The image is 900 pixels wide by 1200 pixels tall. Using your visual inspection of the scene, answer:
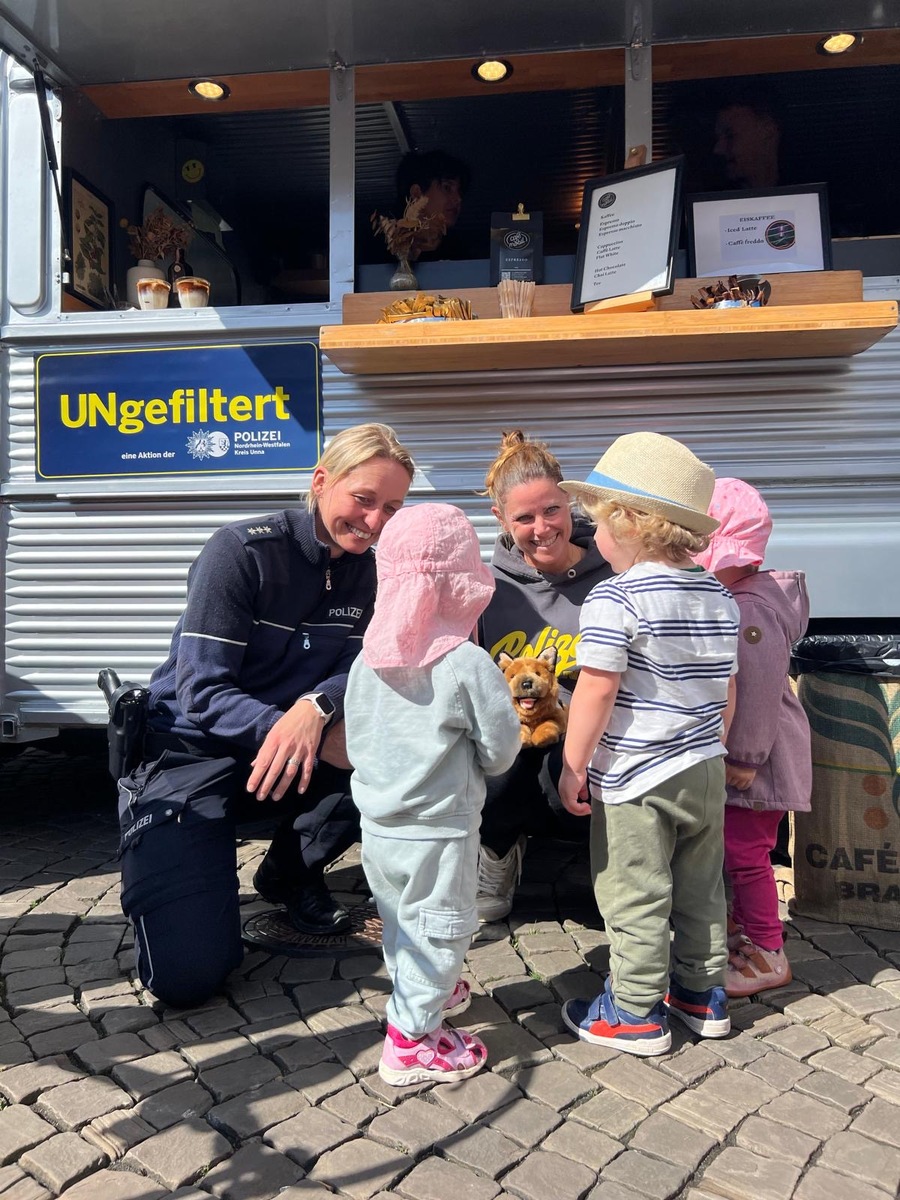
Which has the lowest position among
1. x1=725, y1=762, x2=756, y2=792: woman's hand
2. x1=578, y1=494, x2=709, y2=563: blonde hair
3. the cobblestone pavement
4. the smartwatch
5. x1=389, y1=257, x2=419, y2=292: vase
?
the cobblestone pavement

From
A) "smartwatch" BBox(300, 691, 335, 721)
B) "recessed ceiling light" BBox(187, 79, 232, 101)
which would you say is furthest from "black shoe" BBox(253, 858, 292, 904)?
"recessed ceiling light" BBox(187, 79, 232, 101)

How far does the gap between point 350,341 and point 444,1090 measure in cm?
258

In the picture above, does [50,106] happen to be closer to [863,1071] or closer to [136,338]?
[136,338]

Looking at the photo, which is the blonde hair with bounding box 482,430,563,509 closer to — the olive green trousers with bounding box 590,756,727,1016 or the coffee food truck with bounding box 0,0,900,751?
the coffee food truck with bounding box 0,0,900,751

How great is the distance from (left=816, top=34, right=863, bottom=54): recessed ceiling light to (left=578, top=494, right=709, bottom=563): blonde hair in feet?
9.61

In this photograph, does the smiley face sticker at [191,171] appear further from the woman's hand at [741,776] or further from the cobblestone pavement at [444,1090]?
the woman's hand at [741,776]

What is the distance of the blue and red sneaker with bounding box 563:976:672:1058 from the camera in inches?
89.4

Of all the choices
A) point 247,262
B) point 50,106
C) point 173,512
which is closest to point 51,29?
point 50,106

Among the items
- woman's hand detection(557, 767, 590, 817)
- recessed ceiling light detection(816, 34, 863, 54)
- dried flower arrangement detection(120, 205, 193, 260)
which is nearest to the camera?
woman's hand detection(557, 767, 590, 817)

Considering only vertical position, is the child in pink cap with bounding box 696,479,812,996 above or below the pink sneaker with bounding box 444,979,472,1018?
above

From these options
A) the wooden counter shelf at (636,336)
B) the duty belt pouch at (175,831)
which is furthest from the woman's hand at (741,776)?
the wooden counter shelf at (636,336)

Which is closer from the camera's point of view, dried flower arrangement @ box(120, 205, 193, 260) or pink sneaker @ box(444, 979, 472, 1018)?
pink sneaker @ box(444, 979, 472, 1018)

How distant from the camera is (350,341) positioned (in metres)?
3.58

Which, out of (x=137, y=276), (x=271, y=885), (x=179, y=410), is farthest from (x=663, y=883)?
(x=137, y=276)
